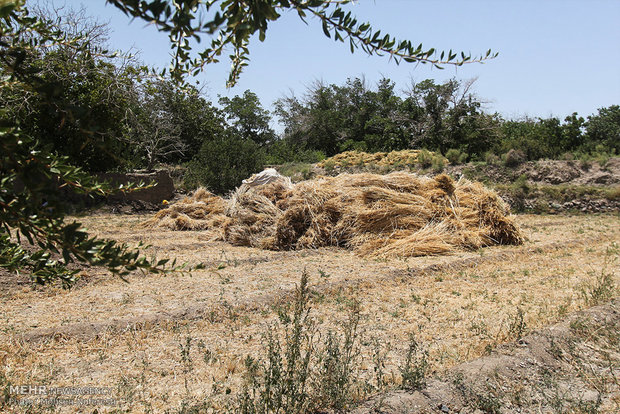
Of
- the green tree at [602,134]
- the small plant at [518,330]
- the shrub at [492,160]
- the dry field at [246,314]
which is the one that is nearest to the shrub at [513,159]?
the shrub at [492,160]

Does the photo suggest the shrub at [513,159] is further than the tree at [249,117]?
No

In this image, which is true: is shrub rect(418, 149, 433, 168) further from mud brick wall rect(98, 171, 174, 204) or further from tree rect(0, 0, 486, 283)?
tree rect(0, 0, 486, 283)

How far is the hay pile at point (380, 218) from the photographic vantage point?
7.49 m

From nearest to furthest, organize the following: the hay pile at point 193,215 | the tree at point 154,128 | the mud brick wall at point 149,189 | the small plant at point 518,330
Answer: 1. the small plant at point 518,330
2. the hay pile at point 193,215
3. the mud brick wall at point 149,189
4. the tree at point 154,128

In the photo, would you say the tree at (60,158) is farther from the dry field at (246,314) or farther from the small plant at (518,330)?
the small plant at (518,330)

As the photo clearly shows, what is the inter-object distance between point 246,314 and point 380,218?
411cm

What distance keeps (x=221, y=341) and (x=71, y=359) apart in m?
1.04


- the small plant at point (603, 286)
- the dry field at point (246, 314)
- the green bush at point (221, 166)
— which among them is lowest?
the dry field at point (246, 314)

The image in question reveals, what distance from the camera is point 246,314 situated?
4.21 m

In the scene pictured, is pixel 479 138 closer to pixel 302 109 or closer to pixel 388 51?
pixel 302 109

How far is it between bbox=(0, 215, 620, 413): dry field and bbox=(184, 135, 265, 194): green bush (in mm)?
9435

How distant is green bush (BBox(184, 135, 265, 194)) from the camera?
53.8 feet

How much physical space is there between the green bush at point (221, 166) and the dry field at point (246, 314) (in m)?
9.44

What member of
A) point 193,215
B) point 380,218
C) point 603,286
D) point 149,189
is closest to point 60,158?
point 603,286
